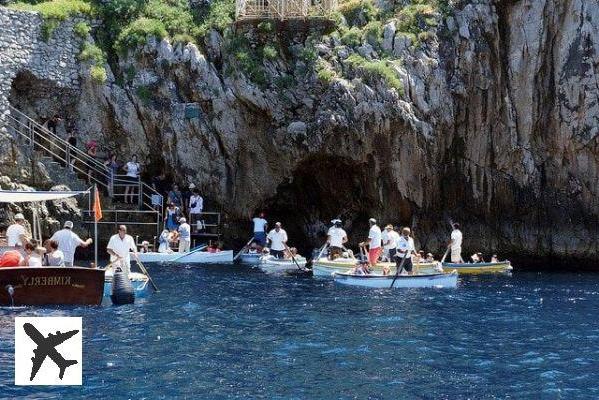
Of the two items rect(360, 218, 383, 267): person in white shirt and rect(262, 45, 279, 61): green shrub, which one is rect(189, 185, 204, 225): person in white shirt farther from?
rect(360, 218, 383, 267): person in white shirt

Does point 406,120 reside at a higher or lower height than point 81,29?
lower

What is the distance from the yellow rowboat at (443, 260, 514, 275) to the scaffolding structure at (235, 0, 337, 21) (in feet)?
34.7

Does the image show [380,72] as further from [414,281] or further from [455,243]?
[414,281]

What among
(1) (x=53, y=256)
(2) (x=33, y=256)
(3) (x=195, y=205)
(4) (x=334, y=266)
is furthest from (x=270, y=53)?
(2) (x=33, y=256)

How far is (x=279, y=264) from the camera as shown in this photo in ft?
96.8

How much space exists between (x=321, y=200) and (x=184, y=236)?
660 centimetres

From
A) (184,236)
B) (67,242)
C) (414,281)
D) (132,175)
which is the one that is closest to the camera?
(67,242)

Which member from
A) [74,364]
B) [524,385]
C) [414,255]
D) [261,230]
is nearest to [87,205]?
[261,230]

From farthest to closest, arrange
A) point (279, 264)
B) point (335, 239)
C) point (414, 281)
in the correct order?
point (279, 264) → point (335, 239) → point (414, 281)

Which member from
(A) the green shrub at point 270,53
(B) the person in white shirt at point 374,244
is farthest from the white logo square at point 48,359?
(A) the green shrub at point 270,53

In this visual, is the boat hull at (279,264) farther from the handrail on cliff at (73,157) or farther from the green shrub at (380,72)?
the green shrub at (380,72)

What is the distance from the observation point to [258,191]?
33.4 m

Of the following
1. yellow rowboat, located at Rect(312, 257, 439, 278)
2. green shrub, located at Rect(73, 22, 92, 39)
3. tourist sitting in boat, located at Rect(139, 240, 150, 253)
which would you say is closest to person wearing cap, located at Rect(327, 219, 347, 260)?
yellow rowboat, located at Rect(312, 257, 439, 278)

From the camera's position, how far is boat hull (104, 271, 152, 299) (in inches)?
791
